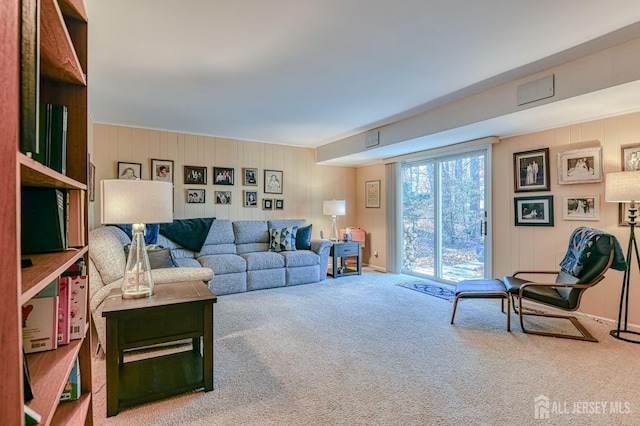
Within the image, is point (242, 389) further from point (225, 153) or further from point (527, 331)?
point (225, 153)

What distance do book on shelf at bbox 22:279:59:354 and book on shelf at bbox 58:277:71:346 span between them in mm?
46

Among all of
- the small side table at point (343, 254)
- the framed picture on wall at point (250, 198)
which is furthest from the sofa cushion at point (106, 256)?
the small side table at point (343, 254)

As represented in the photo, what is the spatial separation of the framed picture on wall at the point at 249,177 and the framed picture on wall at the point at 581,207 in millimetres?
4459

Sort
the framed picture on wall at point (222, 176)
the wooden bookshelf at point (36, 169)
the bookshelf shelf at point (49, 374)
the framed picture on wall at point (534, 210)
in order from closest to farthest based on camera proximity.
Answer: the wooden bookshelf at point (36, 169) → the bookshelf shelf at point (49, 374) → the framed picture on wall at point (534, 210) → the framed picture on wall at point (222, 176)

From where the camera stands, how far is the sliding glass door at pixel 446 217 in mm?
4613

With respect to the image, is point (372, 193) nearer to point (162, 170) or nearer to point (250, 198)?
point (250, 198)

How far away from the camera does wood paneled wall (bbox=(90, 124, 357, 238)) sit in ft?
15.6

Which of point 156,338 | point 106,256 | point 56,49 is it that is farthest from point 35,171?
point 106,256

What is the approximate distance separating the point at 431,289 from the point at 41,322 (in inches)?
175

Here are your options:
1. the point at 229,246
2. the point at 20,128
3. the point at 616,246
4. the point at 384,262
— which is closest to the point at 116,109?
the point at 229,246

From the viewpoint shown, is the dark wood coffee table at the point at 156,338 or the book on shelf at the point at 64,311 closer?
the book on shelf at the point at 64,311

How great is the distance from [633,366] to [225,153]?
214 inches

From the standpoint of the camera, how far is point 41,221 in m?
1.14

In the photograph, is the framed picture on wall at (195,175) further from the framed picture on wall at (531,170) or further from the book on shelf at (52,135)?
the framed picture on wall at (531,170)
